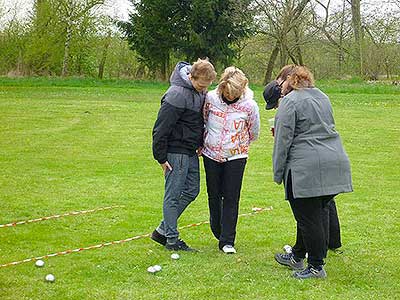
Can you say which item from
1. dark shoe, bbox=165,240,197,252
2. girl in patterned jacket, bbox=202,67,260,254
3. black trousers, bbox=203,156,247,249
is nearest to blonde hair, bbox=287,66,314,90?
girl in patterned jacket, bbox=202,67,260,254

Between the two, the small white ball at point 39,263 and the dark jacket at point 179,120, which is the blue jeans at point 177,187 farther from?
the small white ball at point 39,263

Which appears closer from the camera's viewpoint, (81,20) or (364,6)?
(364,6)

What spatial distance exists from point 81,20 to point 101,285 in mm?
32614

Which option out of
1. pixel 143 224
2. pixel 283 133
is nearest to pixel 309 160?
pixel 283 133

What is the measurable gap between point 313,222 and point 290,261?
0.60m

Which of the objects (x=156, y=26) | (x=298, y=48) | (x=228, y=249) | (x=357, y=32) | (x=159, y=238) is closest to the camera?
(x=228, y=249)

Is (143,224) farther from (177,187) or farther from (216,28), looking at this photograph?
(216,28)

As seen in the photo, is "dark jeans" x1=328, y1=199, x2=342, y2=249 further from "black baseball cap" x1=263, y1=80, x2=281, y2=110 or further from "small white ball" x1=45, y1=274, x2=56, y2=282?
"small white ball" x1=45, y1=274, x2=56, y2=282

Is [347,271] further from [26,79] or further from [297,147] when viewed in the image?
[26,79]

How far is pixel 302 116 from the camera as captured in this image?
5.20 metres

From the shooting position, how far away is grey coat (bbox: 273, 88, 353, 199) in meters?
5.18

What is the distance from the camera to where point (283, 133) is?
17.2 feet

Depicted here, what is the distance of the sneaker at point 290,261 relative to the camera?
5688 mm

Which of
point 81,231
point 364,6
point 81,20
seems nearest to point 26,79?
point 81,20
